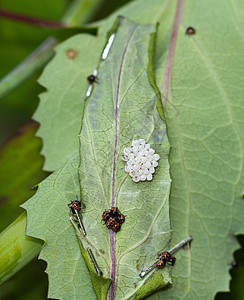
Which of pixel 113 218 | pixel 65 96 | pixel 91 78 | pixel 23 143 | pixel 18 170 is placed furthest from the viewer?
pixel 23 143

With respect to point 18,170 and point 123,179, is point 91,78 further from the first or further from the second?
point 18,170

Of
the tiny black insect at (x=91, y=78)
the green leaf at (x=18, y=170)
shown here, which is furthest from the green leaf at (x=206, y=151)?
the green leaf at (x=18, y=170)

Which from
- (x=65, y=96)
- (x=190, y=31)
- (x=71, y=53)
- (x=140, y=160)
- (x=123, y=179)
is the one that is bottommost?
(x=123, y=179)

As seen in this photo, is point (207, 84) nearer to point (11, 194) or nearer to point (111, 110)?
point (111, 110)

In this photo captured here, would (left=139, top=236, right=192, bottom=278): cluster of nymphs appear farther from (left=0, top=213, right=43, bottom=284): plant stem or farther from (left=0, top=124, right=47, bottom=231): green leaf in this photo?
(left=0, top=124, right=47, bottom=231): green leaf

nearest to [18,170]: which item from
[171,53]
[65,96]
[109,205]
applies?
[65,96]

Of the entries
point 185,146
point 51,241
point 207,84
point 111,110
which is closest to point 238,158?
point 185,146

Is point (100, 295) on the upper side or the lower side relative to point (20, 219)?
lower
